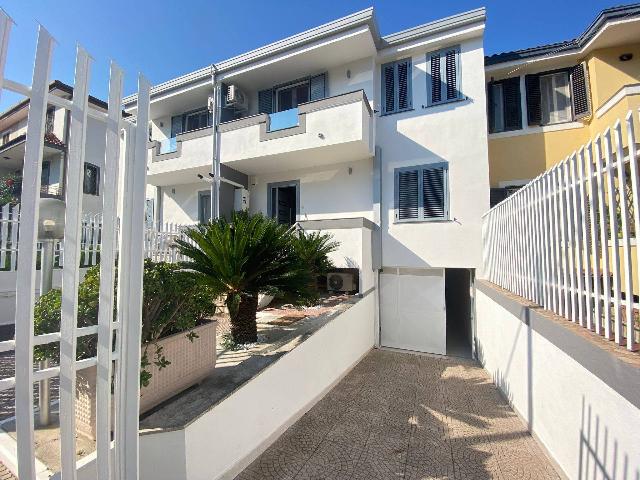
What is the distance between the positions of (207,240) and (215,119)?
8135 mm

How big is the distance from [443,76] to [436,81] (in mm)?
232

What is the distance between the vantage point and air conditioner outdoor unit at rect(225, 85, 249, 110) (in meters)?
11.1

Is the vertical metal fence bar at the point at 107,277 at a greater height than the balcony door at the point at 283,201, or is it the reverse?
the balcony door at the point at 283,201

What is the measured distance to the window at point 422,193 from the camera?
363 inches

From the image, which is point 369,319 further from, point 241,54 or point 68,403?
point 241,54

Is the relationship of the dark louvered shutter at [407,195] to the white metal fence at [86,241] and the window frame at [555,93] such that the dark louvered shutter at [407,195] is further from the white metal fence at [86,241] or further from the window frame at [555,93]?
the white metal fence at [86,241]

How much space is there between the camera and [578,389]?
9.93ft

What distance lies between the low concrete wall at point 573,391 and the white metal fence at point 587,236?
0.74 feet

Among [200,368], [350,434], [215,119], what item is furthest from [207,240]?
[215,119]

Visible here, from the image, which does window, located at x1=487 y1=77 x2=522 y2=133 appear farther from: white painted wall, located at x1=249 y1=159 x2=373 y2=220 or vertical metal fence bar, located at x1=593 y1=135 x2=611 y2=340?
vertical metal fence bar, located at x1=593 y1=135 x2=611 y2=340

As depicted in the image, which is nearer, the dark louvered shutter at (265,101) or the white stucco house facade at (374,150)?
the white stucco house facade at (374,150)

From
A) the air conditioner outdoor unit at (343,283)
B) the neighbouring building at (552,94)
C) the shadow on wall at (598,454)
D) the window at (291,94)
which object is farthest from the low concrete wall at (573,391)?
the window at (291,94)

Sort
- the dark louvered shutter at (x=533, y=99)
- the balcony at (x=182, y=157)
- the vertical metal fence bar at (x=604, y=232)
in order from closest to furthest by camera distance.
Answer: the vertical metal fence bar at (x=604, y=232), the dark louvered shutter at (x=533, y=99), the balcony at (x=182, y=157)

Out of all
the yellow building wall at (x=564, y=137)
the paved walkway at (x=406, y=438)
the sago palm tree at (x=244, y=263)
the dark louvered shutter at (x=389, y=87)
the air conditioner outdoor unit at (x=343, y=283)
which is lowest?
the paved walkway at (x=406, y=438)
